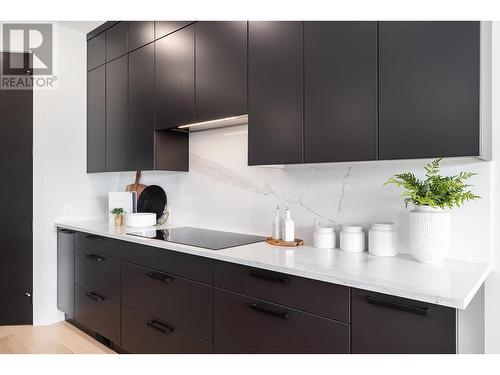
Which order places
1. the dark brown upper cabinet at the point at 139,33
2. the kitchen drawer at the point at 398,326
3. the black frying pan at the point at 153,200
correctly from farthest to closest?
the black frying pan at the point at 153,200
the dark brown upper cabinet at the point at 139,33
the kitchen drawer at the point at 398,326

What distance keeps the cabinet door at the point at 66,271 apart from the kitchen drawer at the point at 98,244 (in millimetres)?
145

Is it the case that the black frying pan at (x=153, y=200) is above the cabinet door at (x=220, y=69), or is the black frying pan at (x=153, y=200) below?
below

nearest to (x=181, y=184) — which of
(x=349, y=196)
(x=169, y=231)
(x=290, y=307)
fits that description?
(x=169, y=231)

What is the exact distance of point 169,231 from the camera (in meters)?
2.46

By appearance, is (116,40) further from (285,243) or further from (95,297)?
(285,243)

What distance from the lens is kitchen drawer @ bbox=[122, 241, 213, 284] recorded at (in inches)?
70.9

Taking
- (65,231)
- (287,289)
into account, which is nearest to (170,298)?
(287,289)

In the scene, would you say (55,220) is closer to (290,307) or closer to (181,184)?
(181,184)

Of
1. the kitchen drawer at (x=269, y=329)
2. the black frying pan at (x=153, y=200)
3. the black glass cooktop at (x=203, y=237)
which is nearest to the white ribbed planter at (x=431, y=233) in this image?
the kitchen drawer at (x=269, y=329)

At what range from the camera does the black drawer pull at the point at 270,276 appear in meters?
1.48

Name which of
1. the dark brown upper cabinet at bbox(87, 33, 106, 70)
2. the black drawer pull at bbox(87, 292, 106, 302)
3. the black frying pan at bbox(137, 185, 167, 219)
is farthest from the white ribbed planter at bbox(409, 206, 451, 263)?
the dark brown upper cabinet at bbox(87, 33, 106, 70)

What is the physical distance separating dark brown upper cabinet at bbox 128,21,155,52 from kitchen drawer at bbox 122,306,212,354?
207 centimetres

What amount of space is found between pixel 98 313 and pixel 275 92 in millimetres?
2151
